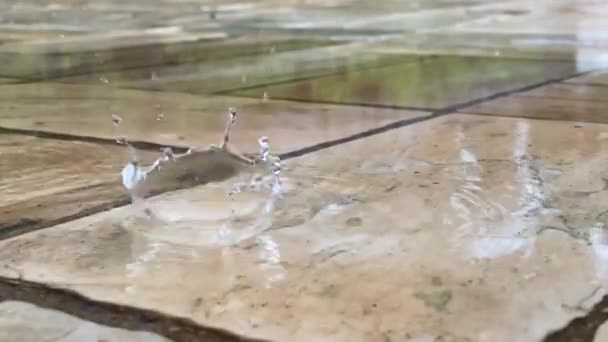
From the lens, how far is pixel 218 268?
50cm

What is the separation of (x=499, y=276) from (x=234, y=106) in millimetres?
644

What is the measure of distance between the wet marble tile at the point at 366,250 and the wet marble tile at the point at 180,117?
0.44 feet

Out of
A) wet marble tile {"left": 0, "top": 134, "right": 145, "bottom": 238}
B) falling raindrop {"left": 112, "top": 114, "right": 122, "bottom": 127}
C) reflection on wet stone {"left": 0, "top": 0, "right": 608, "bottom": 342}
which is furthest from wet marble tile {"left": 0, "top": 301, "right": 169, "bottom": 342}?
falling raindrop {"left": 112, "top": 114, "right": 122, "bottom": 127}

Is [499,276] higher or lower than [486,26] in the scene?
higher

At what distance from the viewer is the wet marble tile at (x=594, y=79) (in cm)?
123

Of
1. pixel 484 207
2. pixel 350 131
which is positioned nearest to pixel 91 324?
pixel 484 207

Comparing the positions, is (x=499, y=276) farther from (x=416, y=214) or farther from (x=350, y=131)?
(x=350, y=131)

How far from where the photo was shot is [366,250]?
0.53 metres

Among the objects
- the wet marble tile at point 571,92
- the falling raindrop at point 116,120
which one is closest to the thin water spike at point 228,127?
the falling raindrop at point 116,120

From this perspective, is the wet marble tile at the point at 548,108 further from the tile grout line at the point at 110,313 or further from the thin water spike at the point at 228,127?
the tile grout line at the point at 110,313

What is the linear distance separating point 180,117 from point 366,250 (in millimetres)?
514

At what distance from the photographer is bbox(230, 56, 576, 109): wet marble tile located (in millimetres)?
1123

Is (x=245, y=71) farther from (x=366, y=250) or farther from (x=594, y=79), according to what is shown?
(x=366, y=250)

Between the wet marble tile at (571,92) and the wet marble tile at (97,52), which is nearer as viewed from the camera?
the wet marble tile at (571,92)
